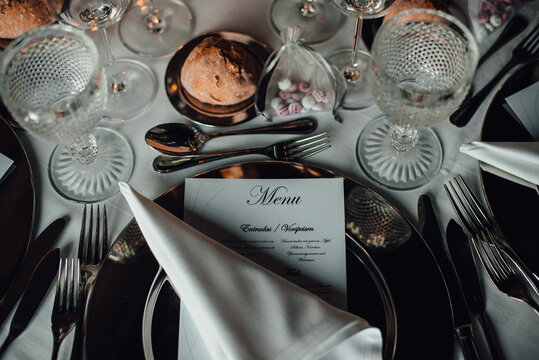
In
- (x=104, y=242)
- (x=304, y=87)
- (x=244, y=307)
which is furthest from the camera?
(x=304, y=87)

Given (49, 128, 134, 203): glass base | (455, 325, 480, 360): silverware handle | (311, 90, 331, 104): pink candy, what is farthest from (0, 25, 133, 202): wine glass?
(455, 325, 480, 360): silverware handle

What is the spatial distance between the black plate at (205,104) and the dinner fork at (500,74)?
1.14 feet

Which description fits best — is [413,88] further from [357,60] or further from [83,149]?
[83,149]

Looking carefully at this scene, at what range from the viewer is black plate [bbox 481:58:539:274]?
554 millimetres

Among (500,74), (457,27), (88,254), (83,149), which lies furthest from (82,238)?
(500,74)

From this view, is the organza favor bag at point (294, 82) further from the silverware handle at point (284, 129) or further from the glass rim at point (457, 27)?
the glass rim at point (457, 27)

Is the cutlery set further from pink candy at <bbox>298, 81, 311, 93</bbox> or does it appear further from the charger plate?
pink candy at <bbox>298, 81, 311, 93</bbox>

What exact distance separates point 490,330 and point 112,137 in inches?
25.6

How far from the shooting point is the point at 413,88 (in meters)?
0.54

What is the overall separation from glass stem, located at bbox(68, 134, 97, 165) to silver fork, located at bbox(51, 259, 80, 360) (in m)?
0.17

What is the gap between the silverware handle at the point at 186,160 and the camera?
2.08 ft

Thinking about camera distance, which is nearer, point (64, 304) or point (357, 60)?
point (64, 304)

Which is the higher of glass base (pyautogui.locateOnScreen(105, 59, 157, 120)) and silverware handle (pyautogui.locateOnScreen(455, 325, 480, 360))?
glass base (pyautogui.locateOnScreen(105, 59, 157, 120))

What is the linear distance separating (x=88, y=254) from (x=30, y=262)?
85 mm
